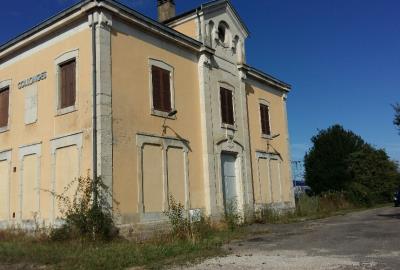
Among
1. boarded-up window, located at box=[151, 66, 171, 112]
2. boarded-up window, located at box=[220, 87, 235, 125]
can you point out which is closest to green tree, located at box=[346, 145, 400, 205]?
boarded-up window, located at box=[220, 87, 235, 125]

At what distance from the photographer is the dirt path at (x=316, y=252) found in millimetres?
8328

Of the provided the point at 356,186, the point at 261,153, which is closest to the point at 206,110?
the point at 261,153

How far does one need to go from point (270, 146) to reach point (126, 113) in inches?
414

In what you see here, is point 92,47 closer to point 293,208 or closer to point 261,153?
point 261,153

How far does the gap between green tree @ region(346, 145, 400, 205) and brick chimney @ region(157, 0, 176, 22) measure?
1986 centimetres

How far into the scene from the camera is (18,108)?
16.7 metres

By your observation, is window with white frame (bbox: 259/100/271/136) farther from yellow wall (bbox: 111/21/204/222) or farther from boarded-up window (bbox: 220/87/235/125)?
yellow wall (bbox: 111/21/204/222)

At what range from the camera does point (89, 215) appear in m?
12.7

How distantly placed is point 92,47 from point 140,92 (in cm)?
215

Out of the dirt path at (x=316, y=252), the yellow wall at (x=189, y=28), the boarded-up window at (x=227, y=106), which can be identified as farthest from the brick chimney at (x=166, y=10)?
the dirt path at (x=316, y=252)

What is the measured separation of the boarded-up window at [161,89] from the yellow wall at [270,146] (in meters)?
6.28

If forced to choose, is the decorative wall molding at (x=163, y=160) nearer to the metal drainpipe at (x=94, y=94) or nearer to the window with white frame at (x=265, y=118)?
the metal drainpipe at (x=94, y=94)

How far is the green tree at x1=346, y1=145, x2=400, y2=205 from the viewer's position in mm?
34188

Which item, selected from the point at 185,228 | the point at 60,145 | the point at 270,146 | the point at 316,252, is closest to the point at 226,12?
the point at 270,146
